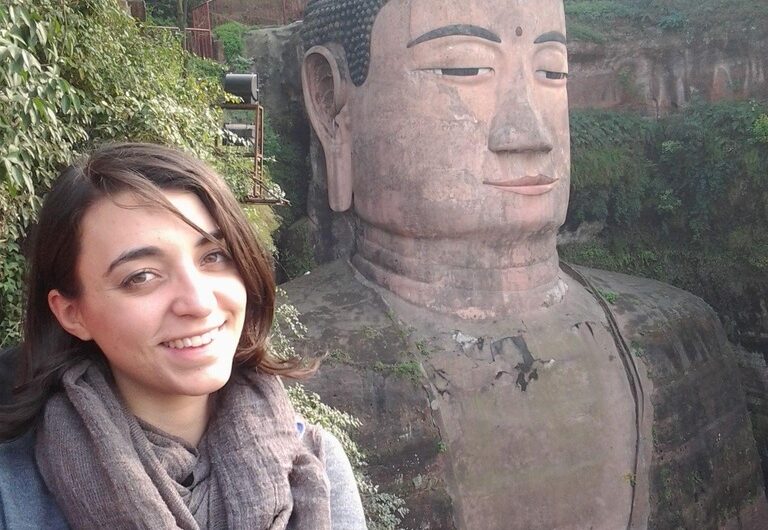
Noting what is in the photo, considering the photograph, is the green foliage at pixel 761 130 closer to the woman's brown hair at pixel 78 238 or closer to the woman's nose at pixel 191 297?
the woman's brown hair at pixel 78 238

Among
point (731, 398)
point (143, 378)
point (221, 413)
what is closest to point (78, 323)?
point (143, 378)

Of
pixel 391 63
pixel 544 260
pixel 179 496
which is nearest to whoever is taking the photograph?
pixel 179 496

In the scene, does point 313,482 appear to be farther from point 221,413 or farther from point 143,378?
point 143,378

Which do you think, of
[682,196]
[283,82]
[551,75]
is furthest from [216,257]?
[682,196]

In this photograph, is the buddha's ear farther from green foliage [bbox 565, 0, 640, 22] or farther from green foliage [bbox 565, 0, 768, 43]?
green foliage [bbox 565, 0, 640, 22]

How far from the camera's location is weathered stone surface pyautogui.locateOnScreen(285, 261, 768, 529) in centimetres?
468

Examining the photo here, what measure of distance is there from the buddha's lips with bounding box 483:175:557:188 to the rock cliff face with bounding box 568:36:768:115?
2.90 metres

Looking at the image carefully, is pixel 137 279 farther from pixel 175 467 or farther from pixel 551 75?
pixel 551 75

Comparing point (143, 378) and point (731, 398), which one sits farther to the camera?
point (731, 398)

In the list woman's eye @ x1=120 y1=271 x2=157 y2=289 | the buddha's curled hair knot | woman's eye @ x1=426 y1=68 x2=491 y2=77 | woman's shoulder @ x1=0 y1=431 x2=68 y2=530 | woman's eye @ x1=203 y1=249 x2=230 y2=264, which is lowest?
woman's shoulder @ x1=0 y1=431 x2=68 y2=530

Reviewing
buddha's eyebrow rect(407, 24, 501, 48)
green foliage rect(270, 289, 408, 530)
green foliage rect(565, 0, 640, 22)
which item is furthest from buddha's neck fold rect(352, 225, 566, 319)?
green foliage rect(565, 0, 640, 22)

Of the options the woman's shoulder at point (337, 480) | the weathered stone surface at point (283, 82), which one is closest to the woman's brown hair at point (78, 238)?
the woman's shoulder at point (337, 480)

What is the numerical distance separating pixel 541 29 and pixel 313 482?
4.34m

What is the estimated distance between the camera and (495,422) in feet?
16.0
